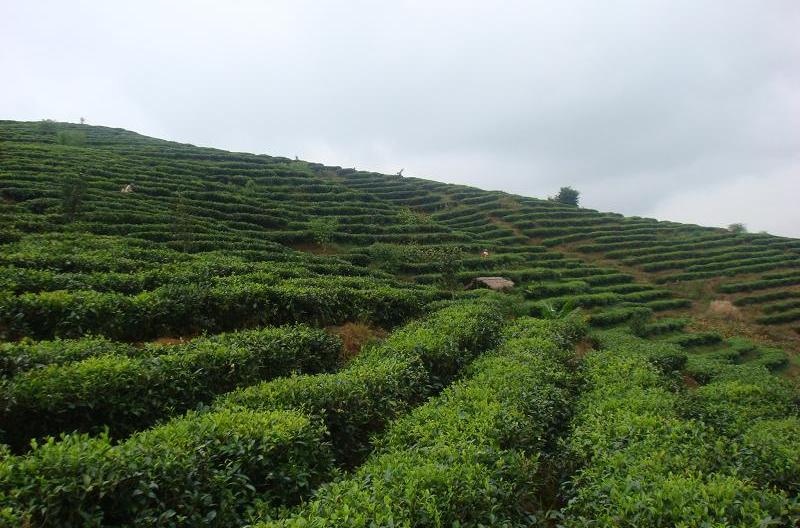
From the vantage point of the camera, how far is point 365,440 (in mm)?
7672

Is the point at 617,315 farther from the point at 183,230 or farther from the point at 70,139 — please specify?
the point at 70,139

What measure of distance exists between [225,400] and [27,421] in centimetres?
264

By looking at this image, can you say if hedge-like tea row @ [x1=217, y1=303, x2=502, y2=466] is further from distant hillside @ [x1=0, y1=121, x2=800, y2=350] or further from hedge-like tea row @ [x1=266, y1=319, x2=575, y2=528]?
distant hillside @ [x1=0, y1=121, x2=800, y2=350]

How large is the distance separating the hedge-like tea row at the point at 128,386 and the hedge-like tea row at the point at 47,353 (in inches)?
18.7

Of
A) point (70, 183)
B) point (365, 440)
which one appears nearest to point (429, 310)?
point (365, 440)

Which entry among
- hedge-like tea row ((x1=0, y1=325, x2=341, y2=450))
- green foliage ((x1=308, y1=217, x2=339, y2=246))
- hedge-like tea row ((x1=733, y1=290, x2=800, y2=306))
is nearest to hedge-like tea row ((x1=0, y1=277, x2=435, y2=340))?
hedge-like tea row ((x1=0, y1=325, x2=341, y2=450))

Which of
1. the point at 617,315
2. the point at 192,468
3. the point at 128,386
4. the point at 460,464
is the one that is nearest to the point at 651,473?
the point at 460,464

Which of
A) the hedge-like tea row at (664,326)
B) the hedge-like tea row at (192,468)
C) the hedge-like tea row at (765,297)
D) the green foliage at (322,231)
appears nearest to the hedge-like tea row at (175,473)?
the hedge-like tea row at (192,468)

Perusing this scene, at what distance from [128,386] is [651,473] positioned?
7.59m

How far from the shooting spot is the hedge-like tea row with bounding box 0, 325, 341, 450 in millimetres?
6367

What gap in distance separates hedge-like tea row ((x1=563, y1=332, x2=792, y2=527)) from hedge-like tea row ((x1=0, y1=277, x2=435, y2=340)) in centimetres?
779

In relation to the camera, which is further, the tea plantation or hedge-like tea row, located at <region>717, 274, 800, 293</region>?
hedge-like tea row, located at <region>717, 274, 800, 293</region>

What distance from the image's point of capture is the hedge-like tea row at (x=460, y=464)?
4.53m

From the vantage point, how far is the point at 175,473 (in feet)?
16.0
